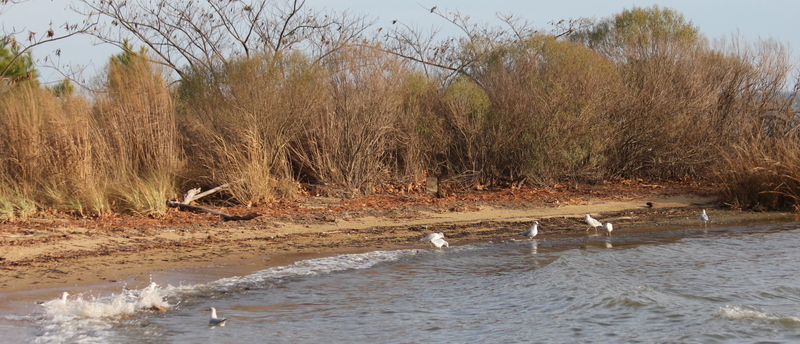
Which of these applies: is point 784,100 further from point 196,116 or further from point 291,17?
point 196,116

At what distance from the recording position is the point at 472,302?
7.46 m

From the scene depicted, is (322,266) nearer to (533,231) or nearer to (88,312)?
(88,312)

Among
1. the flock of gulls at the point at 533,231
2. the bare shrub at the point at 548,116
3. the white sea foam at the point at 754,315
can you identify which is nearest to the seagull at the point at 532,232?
the flock of gulls at the point at 533,231

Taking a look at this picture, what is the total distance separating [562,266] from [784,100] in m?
11.3

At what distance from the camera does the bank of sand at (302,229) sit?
805 centimetres

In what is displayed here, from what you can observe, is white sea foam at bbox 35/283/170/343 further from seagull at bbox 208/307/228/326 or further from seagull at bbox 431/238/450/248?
seagull at bbox 431/238/450/248

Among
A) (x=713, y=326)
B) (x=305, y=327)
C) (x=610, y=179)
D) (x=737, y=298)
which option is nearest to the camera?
(x=305, y=327)

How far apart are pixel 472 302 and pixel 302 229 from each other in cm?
405

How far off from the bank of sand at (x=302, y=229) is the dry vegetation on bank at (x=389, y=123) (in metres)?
0.62

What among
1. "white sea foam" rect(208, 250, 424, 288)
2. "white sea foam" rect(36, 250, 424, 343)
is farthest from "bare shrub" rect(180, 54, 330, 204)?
"white sea foam" rect(36, 250, 424, 343)

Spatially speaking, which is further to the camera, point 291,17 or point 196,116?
point 291,17

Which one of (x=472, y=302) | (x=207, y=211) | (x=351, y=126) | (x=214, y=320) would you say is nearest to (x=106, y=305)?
(x=214, y=320)

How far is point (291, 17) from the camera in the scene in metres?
17.6

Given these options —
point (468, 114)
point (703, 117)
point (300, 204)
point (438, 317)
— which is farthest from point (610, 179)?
point (438, 317)
